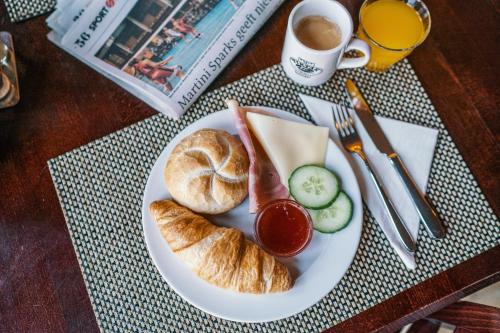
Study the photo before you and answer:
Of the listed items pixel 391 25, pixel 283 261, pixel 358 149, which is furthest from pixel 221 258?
pixel 391 25

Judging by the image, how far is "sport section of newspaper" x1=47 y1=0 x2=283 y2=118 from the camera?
3.64 feet

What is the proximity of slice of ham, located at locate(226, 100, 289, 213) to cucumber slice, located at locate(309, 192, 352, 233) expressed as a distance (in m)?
0.09

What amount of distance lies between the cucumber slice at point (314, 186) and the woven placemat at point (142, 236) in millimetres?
117

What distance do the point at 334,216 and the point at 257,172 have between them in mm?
180

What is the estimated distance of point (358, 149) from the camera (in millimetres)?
1089

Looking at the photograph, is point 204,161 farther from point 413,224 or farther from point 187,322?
point 413,224

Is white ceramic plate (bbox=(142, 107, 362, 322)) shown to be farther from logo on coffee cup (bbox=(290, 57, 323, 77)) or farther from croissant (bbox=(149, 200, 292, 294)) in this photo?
logo on coffee cup (bbox=(290, 57, 323, 77))

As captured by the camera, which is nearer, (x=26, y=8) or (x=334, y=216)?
(x=334, y=216)

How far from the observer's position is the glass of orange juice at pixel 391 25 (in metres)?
1.11

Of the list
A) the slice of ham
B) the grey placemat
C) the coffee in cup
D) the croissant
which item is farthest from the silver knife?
the grey placemat

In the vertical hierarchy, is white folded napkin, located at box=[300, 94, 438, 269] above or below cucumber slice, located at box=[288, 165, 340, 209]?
above

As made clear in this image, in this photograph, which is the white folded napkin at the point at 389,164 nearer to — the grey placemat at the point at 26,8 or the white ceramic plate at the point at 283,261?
the white ceramic plate at the point at 283,261

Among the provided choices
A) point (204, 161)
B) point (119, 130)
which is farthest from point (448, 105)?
point (119, 130)

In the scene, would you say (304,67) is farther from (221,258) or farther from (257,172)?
(221,258)
